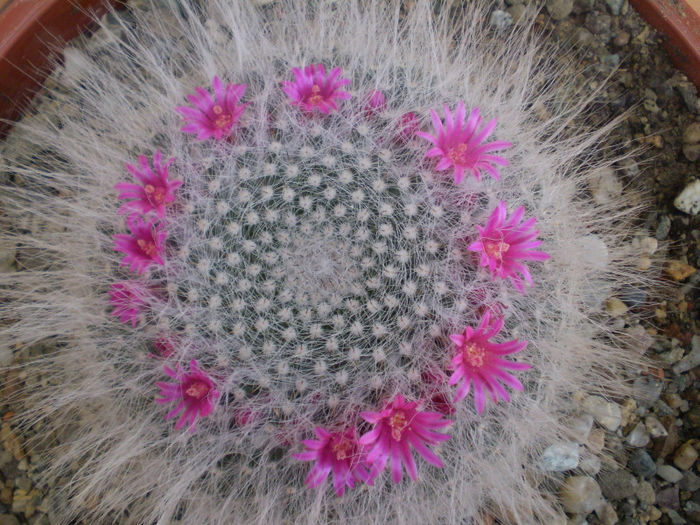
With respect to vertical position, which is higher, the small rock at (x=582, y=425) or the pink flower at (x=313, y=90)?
the pink flower at (x=313, y=90)

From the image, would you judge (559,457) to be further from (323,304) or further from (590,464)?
(323,304)

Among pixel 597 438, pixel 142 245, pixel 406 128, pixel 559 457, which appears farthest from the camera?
pixel 597 438

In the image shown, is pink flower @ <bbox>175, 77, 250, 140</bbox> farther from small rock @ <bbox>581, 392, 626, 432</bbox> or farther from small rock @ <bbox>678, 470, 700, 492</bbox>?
small rock @ <bbox>678, 470, 700, 492</bbox>

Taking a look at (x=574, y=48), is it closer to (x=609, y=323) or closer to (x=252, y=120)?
(x=609, y=323)

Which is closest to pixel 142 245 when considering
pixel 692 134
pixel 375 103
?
pixel 375 103

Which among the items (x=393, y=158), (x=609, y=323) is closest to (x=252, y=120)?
(x=393, y=158)

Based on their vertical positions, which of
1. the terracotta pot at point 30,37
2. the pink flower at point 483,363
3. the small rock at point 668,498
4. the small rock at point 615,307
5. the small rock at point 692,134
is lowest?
the small rock at point 668,498

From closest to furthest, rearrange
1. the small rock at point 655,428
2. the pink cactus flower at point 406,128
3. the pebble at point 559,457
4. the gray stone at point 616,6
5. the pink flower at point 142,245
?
the pink flower at point 142,245 < the pink cactus flower at point 406,128 < the pebble at point 559,457 < the small rock at point 655,428 < the gray stone at point 616,6

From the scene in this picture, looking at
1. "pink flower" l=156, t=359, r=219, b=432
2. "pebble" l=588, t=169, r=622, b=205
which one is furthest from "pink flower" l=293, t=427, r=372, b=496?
"pebble" l=588, t=169, r=622, b=205

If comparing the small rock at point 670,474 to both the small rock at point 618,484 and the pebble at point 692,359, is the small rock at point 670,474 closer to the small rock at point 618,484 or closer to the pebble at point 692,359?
the small rock at point 618,484

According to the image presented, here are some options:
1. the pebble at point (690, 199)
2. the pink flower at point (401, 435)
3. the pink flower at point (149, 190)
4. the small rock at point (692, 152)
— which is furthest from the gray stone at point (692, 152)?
the pink flower at point (149, 190)
